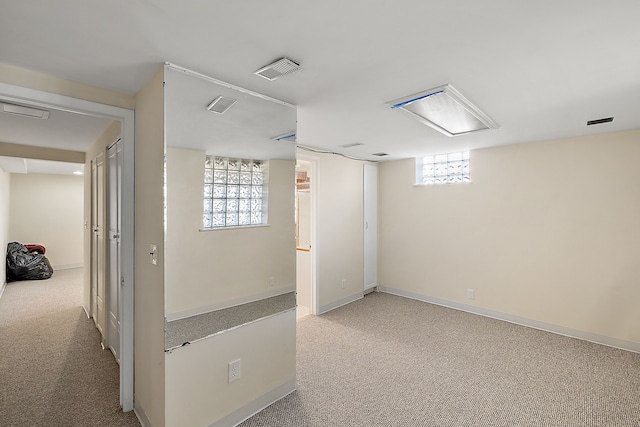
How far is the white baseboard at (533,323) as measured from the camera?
331cm

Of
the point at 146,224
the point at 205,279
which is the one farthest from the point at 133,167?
the point at 205,279

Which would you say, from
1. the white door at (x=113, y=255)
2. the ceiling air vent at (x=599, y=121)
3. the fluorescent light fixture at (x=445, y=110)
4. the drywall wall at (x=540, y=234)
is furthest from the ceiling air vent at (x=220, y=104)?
the drywall wall at (x=540, y=234)

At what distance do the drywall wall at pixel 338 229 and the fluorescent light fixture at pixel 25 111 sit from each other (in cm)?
257

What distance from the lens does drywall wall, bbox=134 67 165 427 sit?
1828mm

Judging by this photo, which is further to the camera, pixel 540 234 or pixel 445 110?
pixel 540 234

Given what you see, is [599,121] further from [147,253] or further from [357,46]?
[147,253]

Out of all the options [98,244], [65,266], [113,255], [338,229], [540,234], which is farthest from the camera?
[65,266]

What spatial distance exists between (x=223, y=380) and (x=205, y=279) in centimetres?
71

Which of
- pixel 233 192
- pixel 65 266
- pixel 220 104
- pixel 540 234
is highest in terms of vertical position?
pixel 220 104

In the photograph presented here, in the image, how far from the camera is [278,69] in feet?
5.96

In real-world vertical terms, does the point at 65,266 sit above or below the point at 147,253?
below

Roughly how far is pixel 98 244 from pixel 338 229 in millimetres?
3143

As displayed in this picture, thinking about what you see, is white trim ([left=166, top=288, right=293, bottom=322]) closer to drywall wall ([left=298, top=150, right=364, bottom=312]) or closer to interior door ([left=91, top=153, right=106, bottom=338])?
drywall wall ([left=298, top=150, right=364, bottom=312])

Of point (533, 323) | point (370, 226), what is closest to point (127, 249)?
point (370, 226)
